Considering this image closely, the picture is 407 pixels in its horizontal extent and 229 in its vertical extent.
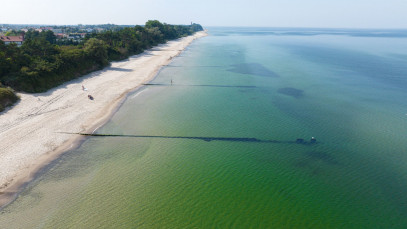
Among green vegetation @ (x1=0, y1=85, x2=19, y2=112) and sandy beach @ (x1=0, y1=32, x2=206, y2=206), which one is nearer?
sandy beach @ (x1=0, y1=32, x2=206, y2=206)

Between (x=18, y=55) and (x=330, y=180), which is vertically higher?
(x=18, y=55)

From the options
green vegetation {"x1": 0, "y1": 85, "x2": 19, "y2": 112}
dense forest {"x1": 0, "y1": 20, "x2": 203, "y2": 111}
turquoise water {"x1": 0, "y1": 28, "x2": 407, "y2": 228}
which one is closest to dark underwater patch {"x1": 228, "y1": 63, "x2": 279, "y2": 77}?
turquoise water {"x1": 0, "y1": 28, "x2": 407, "y2": 228}

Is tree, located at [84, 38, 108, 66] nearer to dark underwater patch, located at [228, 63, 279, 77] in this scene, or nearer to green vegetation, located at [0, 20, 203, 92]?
green vegetation, located at [0, 20, 203, 92]

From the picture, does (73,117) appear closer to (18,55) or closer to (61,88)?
(61,88)

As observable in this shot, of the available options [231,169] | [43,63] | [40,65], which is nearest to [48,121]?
[40,65]

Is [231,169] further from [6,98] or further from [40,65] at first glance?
[40,65]

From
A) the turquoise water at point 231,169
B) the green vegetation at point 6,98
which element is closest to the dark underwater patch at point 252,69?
the turquoise water at point 231,169

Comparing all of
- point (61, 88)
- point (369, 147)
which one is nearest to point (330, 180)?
point (369, 147)
